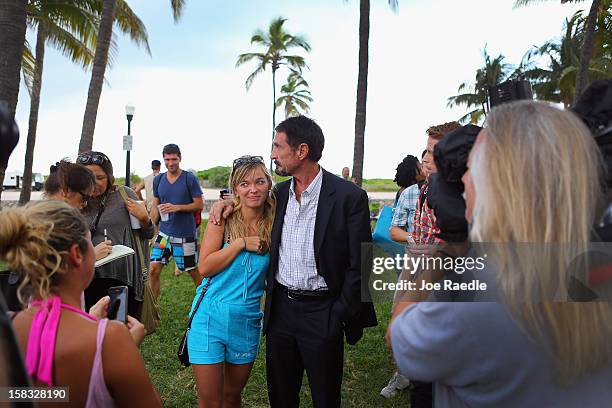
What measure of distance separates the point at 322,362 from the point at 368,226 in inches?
34.5

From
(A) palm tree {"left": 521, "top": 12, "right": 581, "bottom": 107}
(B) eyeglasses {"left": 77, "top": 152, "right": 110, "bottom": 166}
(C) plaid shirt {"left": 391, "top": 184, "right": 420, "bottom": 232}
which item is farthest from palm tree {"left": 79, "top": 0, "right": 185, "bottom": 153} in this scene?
(A) palm tree {"left": 521, "top": 12, "right": 581, "bottom": 107}

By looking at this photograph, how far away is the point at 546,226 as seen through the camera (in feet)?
3.58

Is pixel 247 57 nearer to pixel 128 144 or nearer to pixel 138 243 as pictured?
pixel 128 144

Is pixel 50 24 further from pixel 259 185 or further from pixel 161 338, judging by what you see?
pixel 259 185

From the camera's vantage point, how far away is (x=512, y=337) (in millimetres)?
1148

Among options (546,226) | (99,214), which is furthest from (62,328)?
(99,214)

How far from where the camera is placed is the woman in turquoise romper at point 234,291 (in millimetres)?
3029

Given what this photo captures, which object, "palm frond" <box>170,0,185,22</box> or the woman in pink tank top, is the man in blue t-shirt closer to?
the woman in pink tank top

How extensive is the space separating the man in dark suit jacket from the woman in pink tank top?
1.44 m

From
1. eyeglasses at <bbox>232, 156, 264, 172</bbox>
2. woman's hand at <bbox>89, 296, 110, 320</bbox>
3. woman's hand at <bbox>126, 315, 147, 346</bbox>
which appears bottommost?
woman's hand at <bbox>126, 315, 147, 346</bbox>

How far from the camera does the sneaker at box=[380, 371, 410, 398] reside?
4.37m

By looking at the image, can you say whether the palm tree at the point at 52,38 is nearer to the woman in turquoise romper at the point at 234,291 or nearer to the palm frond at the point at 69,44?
the palm frond at the point at 69,44

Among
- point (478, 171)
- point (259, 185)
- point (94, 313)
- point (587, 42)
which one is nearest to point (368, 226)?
point (259, 185)

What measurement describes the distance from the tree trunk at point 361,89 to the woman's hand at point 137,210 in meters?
8.88
